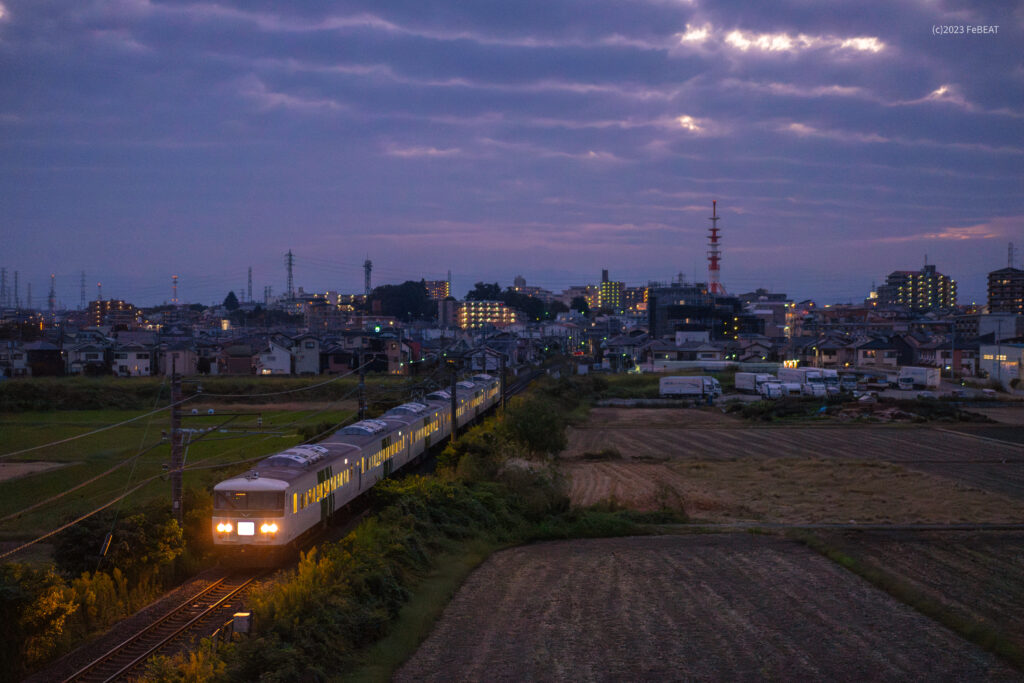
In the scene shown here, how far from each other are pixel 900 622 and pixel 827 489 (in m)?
11.2

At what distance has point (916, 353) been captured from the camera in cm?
6588

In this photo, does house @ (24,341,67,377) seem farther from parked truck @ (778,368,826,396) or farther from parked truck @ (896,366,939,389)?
parked truck @ (896,366,939,389)

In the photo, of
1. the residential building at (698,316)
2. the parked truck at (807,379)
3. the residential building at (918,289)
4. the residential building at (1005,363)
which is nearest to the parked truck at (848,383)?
the parked truck at (807,379)

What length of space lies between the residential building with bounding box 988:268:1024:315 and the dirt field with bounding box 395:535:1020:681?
122 m

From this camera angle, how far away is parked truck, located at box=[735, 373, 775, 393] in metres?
49.3

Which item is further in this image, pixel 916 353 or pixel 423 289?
pixel 423 289

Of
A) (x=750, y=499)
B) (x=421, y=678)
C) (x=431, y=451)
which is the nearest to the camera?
(x=421, y=678)

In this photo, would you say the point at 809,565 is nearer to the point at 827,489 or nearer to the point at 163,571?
the point at 827,489

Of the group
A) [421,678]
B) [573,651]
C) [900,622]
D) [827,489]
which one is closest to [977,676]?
[900,622]

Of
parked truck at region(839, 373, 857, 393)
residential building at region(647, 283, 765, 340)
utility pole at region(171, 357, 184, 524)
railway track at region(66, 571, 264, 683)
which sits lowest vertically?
parked truck at region(839, 373, 857, 393)

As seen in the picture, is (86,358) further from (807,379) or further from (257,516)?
(257,516)

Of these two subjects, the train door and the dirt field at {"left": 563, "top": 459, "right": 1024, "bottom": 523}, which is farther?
the dirt field at {"left": 563, "top": 459, "right": 1024, "bottom": 523}

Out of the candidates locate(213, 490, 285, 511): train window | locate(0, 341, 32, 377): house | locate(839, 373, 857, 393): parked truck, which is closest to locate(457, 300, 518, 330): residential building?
locate(0, 341, 32, 377): house

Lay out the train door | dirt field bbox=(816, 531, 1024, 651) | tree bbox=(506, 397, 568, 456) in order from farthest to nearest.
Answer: tree bbox=(506, 397, 568, 456) → the train door → dirt field bbox=(816, 531, 1024, 651)
